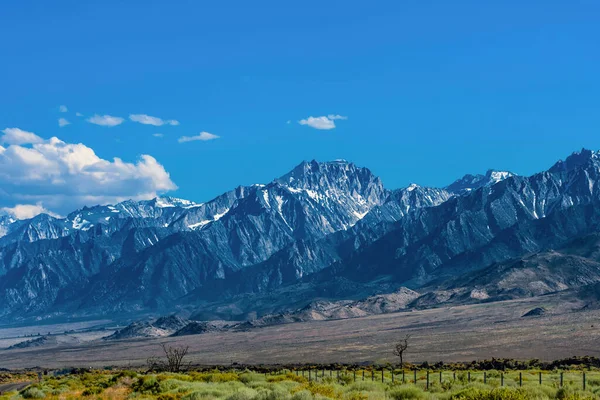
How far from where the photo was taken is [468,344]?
138500 mm

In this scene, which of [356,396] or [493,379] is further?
[493,379]

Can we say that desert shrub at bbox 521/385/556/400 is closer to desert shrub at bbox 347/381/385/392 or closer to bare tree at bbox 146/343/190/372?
desert shrub at bbox 347/381/385/392

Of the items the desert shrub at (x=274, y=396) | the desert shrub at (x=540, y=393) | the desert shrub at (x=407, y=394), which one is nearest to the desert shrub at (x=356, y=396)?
the desert shrub at (x=407, y=394)

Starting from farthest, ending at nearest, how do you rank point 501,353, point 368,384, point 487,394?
point 501,353 → point 368,384 → point 487,394

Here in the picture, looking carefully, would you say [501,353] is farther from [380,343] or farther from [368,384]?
[368,384]

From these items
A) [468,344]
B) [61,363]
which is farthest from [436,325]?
[61,363]

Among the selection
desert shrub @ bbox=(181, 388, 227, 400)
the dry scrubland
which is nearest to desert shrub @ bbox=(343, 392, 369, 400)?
the dry scrubland

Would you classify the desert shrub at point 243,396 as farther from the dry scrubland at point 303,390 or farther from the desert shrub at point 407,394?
the desert shrub at point 407,394

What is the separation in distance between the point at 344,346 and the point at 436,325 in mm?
41779

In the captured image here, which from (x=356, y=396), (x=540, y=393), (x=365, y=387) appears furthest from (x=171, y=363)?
(x=540, y=393)

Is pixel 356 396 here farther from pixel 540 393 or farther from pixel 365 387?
pixel 365 387

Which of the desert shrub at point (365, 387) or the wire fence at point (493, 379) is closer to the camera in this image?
the desert shrub at point (365, 387)

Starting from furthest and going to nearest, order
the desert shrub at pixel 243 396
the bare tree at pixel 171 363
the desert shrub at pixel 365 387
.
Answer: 1. the bare tree at pixel 171 363
2. the desert shrub at pixel 365 387
3. the desert shrub at pixel 243 396

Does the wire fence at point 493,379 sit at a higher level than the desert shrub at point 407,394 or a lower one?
lower
